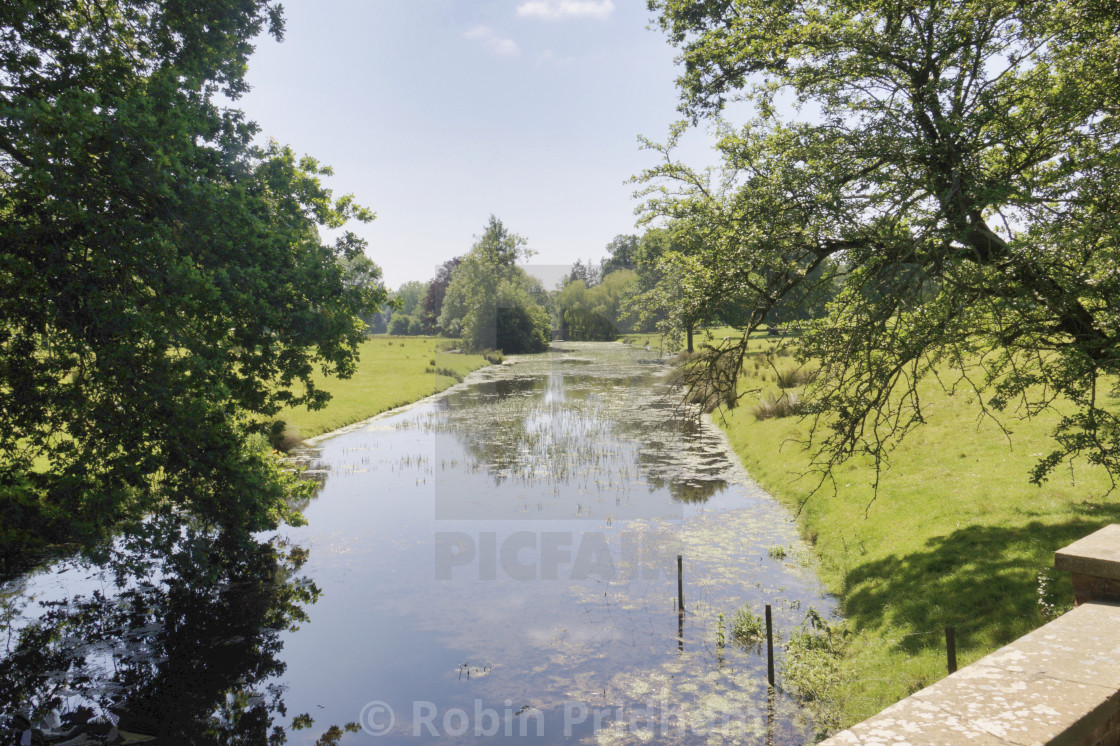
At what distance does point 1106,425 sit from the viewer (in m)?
9.34

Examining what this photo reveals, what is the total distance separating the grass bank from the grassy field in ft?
64.7

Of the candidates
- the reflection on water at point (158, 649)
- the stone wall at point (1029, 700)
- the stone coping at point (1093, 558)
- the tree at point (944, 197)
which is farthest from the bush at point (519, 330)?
the stone wall at point (1029, 700)

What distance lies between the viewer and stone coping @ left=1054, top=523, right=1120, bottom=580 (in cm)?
378

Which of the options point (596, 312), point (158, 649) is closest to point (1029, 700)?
point (158, 649)

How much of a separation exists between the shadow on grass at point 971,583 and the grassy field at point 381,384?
2097 cm

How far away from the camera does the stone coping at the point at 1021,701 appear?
2.61m

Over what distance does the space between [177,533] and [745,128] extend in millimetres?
12277

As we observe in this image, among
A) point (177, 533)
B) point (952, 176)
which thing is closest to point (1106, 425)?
point (952, 176)

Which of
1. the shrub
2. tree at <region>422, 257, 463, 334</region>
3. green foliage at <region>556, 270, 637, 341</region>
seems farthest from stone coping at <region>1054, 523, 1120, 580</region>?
tree at <region>422, 257, 463, 334</region>

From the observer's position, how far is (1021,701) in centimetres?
284

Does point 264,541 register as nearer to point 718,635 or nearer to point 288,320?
point 288,320

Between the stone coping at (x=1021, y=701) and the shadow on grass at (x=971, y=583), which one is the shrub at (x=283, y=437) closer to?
the shadow on grass at (x=971, y=583)

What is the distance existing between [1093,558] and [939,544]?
8.88 metres

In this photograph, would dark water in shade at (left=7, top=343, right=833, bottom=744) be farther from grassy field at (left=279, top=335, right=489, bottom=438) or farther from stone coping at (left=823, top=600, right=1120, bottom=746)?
grassy field at (left=279, top=335, right=489, bottom=438)
